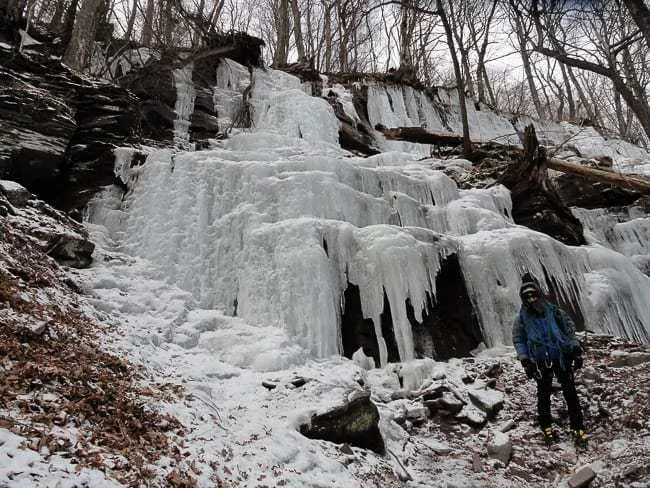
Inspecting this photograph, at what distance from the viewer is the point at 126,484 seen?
245cm

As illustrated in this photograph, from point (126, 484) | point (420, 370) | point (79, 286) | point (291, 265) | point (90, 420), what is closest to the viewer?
point (126, 484)

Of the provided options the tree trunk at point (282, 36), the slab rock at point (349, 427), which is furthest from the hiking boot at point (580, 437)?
the tree trunk at point (282, 36)

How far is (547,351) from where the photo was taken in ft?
14.8

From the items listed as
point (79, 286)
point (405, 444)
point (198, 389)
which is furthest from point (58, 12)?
point (405, 444)

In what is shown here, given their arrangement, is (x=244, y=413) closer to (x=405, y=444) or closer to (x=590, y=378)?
(x=405, y=444)

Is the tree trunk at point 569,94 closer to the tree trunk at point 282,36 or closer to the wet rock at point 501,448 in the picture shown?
the tree trunk at point 282,36

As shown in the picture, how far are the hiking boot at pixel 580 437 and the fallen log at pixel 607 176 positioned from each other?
785 cm

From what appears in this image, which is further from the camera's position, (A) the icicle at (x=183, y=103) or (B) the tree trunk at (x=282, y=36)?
(B) the tree trunk at (x=282, y=36)

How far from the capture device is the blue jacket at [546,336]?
444 cm

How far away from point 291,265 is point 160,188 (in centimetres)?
293

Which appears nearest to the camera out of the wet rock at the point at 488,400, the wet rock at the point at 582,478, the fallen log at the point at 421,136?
the wet rock at the point at 582,478

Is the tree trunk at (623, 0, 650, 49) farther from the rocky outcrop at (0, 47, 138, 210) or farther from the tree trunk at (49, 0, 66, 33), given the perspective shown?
the tree trunk at (49, 0, 66, 33)

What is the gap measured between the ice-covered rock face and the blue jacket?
2129 mm

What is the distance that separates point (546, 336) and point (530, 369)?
1.19 ft
